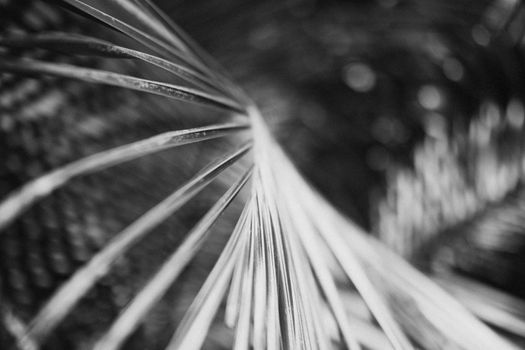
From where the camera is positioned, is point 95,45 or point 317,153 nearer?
point 95,45

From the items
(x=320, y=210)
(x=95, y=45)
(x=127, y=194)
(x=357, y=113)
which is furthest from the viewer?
(x=357, y=113)

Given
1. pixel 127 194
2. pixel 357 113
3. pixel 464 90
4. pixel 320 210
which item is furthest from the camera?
pixel 357 113

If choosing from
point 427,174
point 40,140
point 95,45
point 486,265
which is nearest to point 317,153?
point 427,174

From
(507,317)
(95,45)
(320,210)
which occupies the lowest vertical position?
(507,317)

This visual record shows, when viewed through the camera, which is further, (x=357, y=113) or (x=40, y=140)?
(x=357, y=113)

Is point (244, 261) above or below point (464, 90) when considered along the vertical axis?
below

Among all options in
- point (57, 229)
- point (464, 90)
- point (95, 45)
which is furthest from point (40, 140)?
point (464, 90)

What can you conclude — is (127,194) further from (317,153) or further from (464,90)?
(464,90)

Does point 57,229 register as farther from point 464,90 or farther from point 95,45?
point 464,90

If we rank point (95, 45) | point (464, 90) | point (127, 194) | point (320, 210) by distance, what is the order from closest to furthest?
1. point (95, 45)
2. point (320, 210)
3. point (127, 194)
4. point (464, 90)
